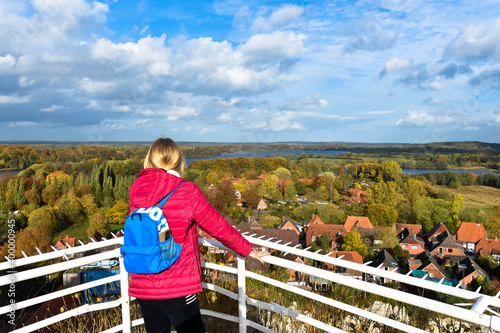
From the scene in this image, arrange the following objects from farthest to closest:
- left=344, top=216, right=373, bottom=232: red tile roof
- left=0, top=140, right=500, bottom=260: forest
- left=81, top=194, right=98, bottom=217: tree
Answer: left=81, top=194, right=98, bottom=217: tree < left=0, top=140, right=500, bottom=260: forest < left=344, top=216, right=373, bottom=232: red tile roof

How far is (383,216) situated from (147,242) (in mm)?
43938

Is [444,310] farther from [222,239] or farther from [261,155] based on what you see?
[261,155]

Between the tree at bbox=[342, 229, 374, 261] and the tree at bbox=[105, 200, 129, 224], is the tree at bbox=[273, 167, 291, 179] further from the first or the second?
the tree at bbox=[105, 200, 129, 224]

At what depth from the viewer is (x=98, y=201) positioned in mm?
48250

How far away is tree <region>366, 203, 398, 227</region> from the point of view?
41.0 m

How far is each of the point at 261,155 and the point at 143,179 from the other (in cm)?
7780

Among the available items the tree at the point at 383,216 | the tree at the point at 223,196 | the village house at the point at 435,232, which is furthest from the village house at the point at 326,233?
the tree at the point at 223,196

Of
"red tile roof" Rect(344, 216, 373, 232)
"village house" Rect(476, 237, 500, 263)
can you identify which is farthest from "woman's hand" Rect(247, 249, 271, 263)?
"red tile roof" Rect(344, 216, 373, 232)

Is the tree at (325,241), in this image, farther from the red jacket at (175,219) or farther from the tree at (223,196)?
the red jacket at (175,219)

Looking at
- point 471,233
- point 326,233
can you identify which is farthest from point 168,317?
point 471,233

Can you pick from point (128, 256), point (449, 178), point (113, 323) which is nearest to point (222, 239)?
point (128, 256)

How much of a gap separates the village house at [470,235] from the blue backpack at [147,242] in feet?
121

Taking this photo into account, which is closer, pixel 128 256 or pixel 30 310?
pixel 128 256

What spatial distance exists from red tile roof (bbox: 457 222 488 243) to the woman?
3770 cm
